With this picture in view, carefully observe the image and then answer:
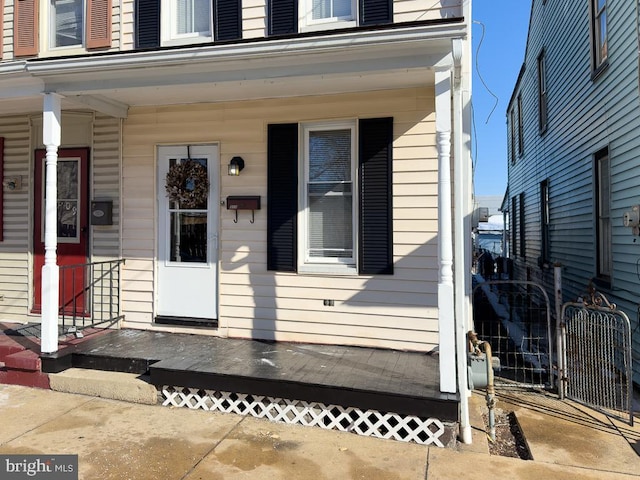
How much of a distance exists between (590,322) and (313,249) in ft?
8.84

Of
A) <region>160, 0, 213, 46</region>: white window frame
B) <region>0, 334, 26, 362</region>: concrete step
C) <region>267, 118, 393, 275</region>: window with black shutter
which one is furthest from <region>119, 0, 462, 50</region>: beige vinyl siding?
<region>0, 334, 26, 362</region>: concrete step

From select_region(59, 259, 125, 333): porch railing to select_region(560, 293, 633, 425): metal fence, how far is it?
4782 mm

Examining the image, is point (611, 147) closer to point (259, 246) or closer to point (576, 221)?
point (576, 221)

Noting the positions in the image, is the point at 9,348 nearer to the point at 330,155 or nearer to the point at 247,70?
the point at 247,70

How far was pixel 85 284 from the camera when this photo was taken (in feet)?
18.0

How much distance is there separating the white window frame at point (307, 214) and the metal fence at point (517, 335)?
1346mm

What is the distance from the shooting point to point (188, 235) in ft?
17.5

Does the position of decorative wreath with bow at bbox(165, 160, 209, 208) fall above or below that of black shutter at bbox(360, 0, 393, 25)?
below

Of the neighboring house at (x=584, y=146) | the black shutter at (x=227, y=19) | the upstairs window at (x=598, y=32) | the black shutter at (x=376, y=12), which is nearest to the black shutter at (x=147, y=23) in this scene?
the black shutter at (x=227, y=19)

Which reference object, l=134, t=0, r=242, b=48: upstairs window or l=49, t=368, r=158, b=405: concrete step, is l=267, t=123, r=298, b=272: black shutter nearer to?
l=134, t=0, r=242, b=48: upstairs window

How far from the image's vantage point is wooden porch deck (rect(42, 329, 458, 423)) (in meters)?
3.48

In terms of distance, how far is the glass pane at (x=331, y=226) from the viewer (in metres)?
4.84

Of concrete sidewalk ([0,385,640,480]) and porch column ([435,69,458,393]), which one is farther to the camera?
porch column ([435,69,458,393])

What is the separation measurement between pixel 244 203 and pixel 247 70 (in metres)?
1.44
